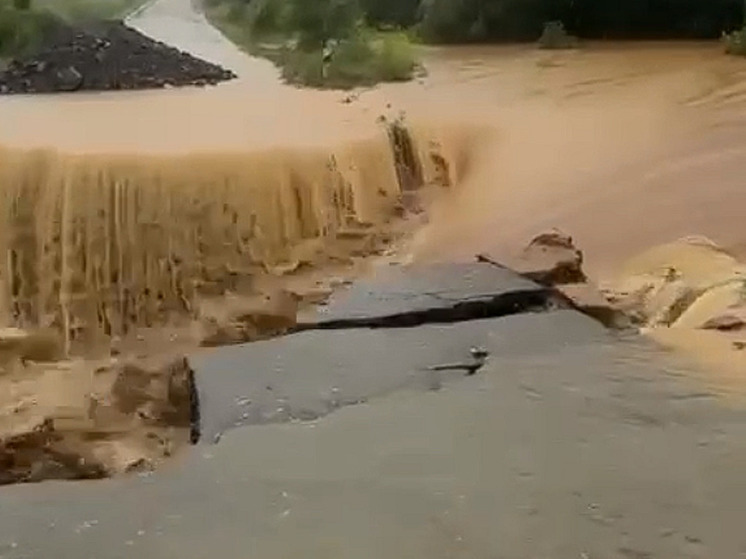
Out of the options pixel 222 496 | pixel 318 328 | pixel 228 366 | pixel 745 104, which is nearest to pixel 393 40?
pixel 745 104

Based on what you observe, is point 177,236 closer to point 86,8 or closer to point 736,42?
point 86,8

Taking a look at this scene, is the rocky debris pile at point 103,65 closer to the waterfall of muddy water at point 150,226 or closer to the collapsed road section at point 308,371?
the waterfall of muddy water at point 150,226

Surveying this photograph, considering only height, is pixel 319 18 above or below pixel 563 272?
above

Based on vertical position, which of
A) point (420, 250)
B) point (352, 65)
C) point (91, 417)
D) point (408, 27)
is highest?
point (408, 27)

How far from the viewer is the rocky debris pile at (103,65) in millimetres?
4312

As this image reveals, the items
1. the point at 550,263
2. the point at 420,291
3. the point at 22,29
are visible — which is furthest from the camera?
the point at 22,29

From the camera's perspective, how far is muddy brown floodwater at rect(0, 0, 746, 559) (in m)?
1.29

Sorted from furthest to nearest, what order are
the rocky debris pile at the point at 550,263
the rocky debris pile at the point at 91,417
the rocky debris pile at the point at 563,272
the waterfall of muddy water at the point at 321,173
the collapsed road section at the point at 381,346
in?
the waterfall of muddy water at the point at 321,173, the rocky debris pile at the point at 550,263, the rocky debris pile at the point at 563,272, the rocky debris pile at the point at 91,417, the collapsed road section at the point at 381,346

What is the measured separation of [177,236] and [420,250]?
0.67 metres

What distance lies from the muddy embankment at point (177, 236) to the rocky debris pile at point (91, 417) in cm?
9

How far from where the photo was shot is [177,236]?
3746mm

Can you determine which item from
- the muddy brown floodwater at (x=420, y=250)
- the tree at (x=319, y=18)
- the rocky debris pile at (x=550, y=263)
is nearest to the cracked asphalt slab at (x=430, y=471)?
the muddy brown floodwater at (x=420, y=250)

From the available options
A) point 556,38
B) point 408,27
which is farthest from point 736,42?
point 408,27

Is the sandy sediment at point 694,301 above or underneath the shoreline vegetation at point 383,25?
underneath
